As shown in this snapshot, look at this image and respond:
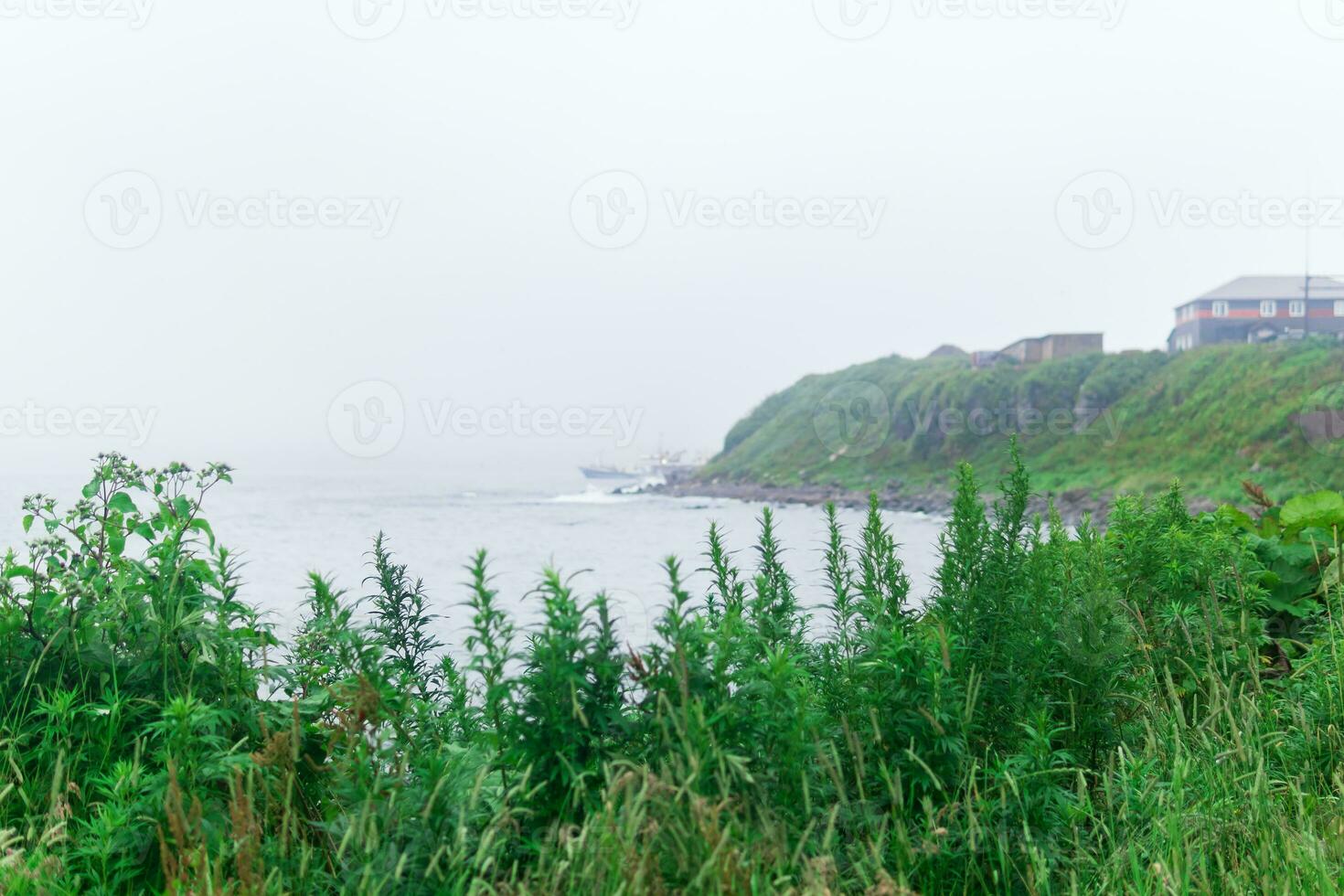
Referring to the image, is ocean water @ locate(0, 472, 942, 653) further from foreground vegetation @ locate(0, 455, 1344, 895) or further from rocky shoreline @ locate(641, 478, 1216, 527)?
rocky shoreline @ locate(641, 478, 1216, 527)

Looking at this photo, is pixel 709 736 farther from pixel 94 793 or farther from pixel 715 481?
pixel 715 481

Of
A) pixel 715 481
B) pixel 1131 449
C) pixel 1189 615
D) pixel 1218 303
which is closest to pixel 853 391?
pixel 715 481

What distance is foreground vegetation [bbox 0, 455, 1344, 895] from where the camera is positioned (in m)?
2.04

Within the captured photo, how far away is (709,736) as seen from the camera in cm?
201

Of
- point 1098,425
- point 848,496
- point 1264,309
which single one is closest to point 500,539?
point 848,496

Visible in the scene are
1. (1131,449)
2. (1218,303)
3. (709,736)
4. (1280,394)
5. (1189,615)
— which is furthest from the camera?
(1218,303)

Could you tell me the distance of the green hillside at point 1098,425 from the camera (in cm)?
4694

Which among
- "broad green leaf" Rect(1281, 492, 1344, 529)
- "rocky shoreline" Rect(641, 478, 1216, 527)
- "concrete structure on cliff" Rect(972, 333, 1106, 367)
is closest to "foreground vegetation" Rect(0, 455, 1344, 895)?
"broad green leaf" Rect(1281, 492, 1344, 529)

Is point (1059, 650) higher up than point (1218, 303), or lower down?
lower down

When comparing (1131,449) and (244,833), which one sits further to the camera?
(1131,449)

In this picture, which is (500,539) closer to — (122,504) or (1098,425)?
(122,504)

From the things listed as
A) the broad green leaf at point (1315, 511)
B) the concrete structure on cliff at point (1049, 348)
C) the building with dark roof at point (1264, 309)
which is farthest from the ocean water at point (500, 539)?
the building with dark roof at point (1264, 309)

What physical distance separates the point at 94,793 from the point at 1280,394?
204 ft

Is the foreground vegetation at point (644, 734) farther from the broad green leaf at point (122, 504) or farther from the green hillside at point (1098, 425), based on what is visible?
the green hillside at point (1098, 425)
